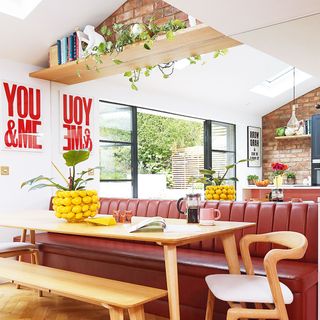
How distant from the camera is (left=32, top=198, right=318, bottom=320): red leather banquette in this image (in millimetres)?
2654

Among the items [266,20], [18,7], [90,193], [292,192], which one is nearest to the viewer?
[90,193]

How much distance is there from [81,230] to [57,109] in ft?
9.41

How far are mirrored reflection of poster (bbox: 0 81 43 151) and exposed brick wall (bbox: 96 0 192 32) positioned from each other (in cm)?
112

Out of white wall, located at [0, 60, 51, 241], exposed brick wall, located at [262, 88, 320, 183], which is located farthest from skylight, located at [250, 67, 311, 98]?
white wall, located at [0, 60, 51, 241]

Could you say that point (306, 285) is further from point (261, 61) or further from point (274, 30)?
point (261, 61)

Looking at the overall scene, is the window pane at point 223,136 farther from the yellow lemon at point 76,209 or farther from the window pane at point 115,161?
the yellow lemon at point 76,209

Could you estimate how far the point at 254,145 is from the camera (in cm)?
870

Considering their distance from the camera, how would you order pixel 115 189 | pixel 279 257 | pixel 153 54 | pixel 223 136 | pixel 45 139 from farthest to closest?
pixel 223 136
pixel 115 189
pixel 45 139
pixel 153 54
pixel 279 257

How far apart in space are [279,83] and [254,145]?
1.39 m

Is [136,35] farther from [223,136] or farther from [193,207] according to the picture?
[223,136]

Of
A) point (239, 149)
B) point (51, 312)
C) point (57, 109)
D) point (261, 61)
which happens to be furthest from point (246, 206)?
point (239, 149)

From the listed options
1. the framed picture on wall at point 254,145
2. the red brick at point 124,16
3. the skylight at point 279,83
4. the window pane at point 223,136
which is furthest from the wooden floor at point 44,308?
the framed picture on wall at point 254,145

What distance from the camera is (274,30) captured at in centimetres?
355

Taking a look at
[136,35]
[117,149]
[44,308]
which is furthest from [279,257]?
[117,149]
